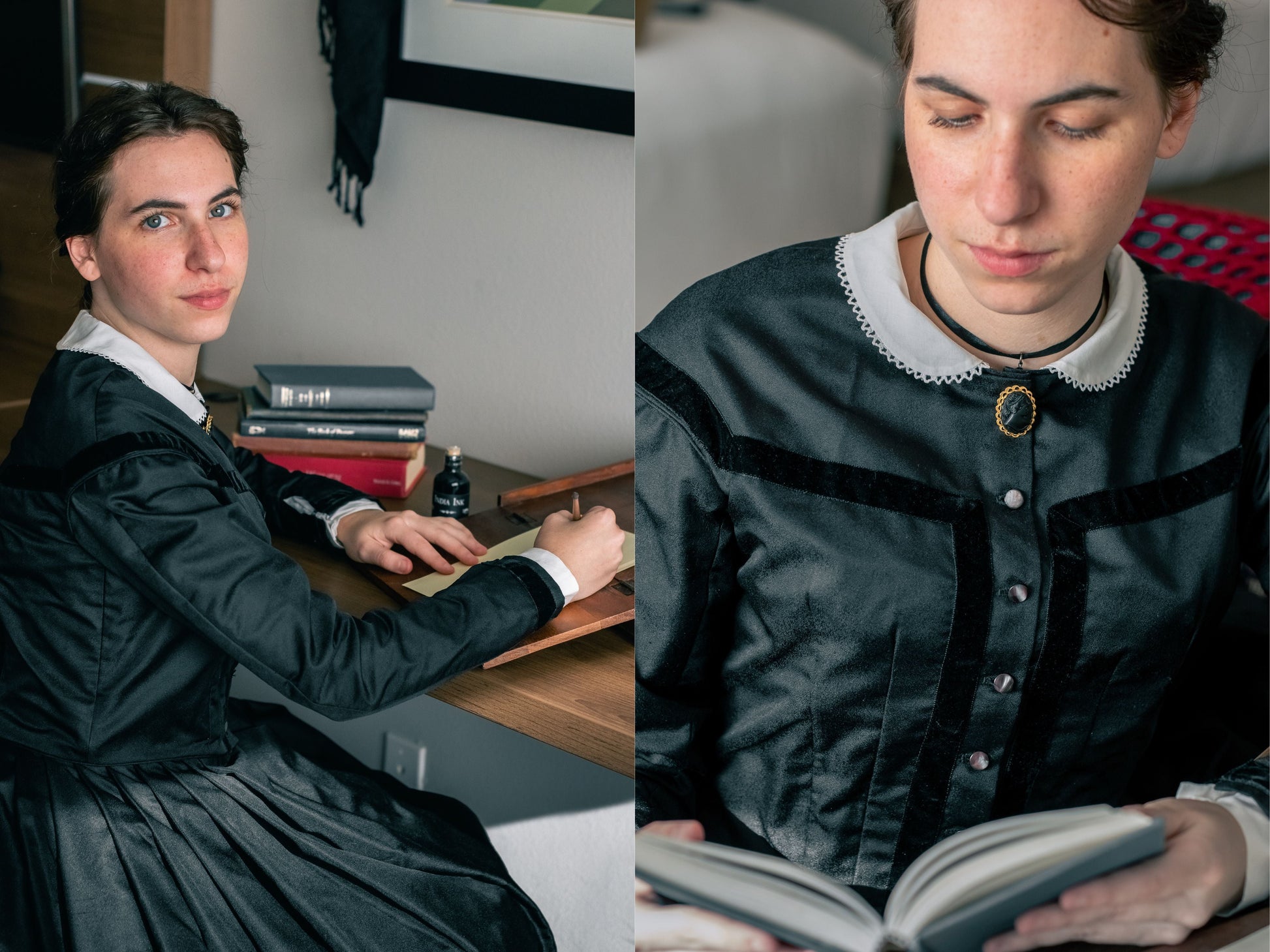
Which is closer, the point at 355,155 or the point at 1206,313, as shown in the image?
the point at 1206,313

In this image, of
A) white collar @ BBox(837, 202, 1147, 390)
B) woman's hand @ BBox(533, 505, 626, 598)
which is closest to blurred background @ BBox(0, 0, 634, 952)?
woman's hand @ BBox(533, 505, 626, 598)

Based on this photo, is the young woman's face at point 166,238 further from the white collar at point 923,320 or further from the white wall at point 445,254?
the white collar at point 923,320

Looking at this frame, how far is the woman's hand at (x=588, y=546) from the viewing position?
3.82 feet

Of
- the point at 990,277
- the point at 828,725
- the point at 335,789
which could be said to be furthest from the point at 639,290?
Answer: the point at 335,789

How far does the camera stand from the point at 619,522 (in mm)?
1238

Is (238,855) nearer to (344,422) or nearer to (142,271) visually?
(344,422)

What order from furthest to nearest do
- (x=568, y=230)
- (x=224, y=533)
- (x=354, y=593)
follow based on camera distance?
(x=568, y=230) → (x=354, y=593) → (x=224, y=533)

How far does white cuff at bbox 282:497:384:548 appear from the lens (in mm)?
1077

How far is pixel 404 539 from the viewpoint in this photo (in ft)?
3.69

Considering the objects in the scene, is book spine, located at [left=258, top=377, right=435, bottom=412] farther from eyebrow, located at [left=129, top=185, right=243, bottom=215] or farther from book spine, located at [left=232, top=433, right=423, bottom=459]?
eyebrow, located at [left=129, top=185, right=243, bottom=215]

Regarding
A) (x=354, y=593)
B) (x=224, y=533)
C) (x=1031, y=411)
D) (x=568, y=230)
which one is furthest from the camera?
(x=568, y=230)

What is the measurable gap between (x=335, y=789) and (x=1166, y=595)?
0.80m

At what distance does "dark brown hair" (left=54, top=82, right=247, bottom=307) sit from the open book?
82 cm

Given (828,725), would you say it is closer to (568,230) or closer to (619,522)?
(619,522)
